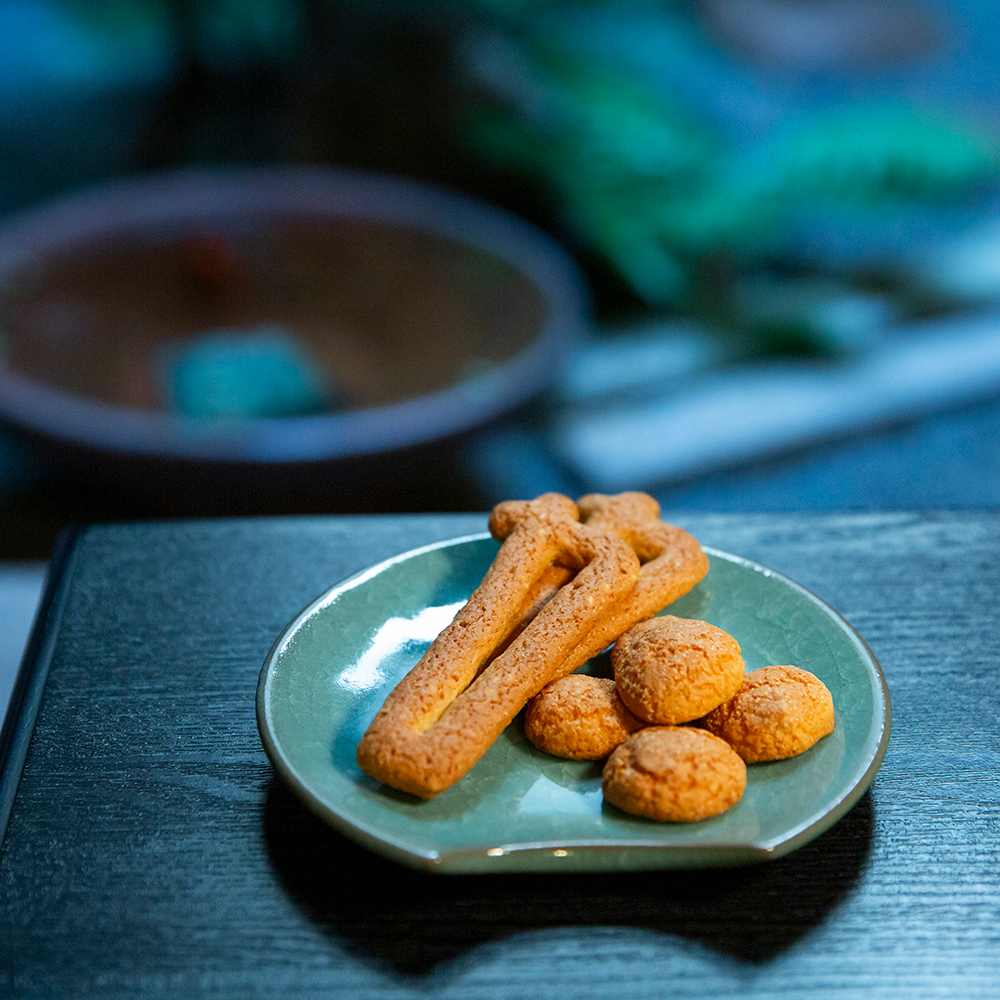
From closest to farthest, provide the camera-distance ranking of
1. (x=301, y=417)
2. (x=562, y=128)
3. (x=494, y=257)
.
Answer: (x=301, y=417)
(x=494, y=257)
(x=562, y=128)

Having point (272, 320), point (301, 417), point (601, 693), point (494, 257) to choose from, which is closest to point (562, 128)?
point (494, 257)

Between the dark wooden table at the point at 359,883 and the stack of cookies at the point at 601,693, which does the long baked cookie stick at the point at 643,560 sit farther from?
the dark wooden table at the point at 359,883

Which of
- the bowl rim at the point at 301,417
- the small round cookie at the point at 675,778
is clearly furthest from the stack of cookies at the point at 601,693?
the bowl rim at the point at 301,417

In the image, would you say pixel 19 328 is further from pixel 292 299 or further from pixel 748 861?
pixel 748 861

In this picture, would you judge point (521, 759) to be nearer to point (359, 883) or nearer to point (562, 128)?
point (359, 883)

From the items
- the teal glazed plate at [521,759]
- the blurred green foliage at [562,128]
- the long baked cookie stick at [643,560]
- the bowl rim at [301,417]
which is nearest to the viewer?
the teal glazed plate at [521,759]

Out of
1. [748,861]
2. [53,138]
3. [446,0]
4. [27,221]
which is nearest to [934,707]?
[748,861]

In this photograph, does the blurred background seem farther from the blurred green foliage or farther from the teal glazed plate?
the teal glazed plate

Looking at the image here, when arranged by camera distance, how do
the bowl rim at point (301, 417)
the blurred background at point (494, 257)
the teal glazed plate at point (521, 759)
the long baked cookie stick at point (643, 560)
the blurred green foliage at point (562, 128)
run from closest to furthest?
the teal glazed plate at point (521, 759) < the long baked cookie stick at point (643, 560) < the bowl rim at point (301, 417) < the blurred background at point (494, 257) < the blurred green foliage at point (562, 128)
